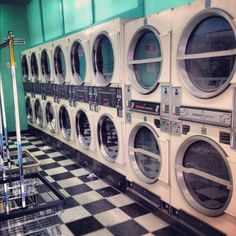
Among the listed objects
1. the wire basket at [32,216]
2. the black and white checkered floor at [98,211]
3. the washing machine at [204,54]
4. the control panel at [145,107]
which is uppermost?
the washing machine at [204,54]

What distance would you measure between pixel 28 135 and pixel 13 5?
3000 millimetres

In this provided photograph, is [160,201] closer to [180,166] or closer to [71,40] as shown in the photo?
[180,166]

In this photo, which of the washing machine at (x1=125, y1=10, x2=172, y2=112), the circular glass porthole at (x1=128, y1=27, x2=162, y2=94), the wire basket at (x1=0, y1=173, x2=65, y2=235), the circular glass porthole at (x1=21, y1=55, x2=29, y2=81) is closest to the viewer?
the wire basket at (x1=0, y1=173, x2=65, y2=235)

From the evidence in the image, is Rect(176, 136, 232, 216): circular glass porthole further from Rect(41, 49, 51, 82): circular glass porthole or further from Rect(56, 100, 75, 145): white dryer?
Rect(41, 49, 51, 82): circular glass porthole

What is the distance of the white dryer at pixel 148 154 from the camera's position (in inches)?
96.5

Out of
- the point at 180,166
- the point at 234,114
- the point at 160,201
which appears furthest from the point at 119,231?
the point at 234,114

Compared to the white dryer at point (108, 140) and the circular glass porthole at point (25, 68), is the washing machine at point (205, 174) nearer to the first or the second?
the white dryer at point (108, 140)

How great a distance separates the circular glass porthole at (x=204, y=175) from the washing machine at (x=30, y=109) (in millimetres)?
4646

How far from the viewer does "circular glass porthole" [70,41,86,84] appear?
399 centimetres

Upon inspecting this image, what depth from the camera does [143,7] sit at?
9.71 feet

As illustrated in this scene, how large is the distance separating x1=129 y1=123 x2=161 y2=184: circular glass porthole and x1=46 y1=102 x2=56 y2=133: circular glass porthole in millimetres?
2496

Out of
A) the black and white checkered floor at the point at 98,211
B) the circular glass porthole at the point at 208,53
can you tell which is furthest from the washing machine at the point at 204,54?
the black and white checkered floor at the point at 98,211

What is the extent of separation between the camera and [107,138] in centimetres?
363

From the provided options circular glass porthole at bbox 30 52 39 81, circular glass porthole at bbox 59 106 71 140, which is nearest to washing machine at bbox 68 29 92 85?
circular glass porthole at bbox 59 106 71 140
